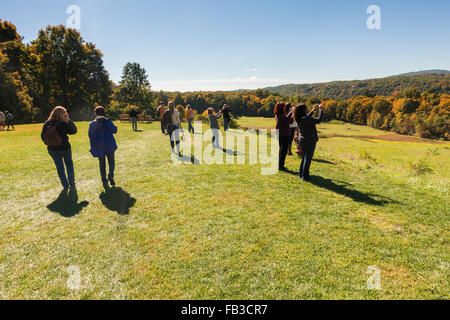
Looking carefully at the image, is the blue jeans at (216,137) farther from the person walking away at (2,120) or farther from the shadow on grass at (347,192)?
the person walking away at (2,120)

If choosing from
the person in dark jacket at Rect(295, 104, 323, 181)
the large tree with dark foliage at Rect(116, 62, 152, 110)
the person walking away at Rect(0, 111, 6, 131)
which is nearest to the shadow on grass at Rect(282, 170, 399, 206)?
the person in dark jacket at Rect(295, 104, 323, 181)

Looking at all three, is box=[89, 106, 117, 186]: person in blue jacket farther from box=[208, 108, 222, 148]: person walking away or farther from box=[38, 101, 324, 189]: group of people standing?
box=[208, 108, 222, 148]: person walking away

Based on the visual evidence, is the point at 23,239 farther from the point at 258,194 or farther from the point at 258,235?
the point at 258,194

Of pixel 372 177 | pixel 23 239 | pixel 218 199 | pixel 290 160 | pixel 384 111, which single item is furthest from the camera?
pixel 384 111

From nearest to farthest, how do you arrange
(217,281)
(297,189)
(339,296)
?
(339,296) → (217,281) → (297,189)

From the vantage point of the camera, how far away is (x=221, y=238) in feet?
13.4

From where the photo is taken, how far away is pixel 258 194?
20.2 feet

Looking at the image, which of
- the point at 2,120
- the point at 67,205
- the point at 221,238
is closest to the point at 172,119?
the point at 67,205

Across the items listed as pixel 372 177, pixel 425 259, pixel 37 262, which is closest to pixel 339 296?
pixel 425 259

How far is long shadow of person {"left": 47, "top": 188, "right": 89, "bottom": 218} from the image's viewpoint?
498 centimetres

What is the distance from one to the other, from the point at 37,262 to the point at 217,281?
297cm

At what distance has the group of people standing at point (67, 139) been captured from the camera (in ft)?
18.6

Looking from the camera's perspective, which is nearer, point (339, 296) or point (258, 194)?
point (339, 296)

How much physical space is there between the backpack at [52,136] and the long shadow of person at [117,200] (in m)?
1.79
